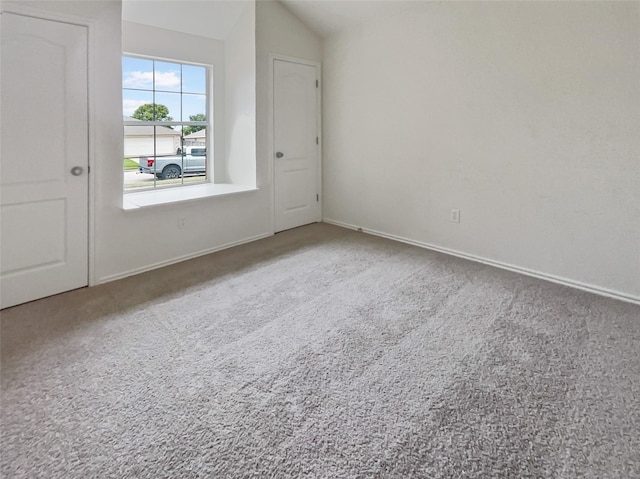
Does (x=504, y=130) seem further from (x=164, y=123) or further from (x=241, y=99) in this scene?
(x=164, y=123)

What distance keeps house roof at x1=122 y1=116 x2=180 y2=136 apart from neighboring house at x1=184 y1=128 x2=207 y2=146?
132mm

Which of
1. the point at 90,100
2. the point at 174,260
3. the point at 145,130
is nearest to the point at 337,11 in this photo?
the point at 145,130

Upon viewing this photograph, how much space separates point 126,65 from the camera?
374cm

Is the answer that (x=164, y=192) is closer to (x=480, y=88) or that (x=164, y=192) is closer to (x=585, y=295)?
(x=480, y=88)

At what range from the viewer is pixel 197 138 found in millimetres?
4395

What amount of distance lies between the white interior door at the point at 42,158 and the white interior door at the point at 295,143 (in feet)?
6.62

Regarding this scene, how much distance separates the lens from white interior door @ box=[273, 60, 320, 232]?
14.5 feet

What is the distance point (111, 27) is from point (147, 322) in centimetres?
217

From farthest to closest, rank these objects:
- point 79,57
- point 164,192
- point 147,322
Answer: point 164,192
point 79,57
point 147,322

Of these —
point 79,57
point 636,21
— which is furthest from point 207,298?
point 636,21

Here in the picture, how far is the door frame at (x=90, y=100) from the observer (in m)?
2.59

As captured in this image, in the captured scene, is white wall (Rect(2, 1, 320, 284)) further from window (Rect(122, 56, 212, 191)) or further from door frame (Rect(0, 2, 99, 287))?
window (Rect(122, 56, 212, 191))

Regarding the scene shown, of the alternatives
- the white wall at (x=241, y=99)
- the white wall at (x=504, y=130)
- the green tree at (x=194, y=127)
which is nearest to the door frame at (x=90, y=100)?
the green tree at (x=194, y=127)

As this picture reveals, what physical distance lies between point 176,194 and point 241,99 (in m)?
1.28
